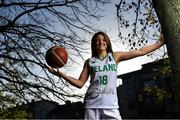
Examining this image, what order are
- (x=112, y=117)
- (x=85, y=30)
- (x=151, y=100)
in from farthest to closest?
1. (x=151, y=100)
2. (x=85, y=30)
3. (x=112, y=117)

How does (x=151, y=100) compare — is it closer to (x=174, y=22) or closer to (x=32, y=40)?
(x=32, y=40)

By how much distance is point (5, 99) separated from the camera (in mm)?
15391

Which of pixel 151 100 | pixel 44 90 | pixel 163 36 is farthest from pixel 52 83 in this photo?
pixel 151 100

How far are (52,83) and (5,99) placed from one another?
6.29ft

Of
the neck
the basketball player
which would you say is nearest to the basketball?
the basketball player

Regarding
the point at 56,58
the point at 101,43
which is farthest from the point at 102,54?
the point at 56,58

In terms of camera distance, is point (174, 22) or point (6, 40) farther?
point (6, 40)

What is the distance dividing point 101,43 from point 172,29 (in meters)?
1.04

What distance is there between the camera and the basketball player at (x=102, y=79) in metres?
5.30

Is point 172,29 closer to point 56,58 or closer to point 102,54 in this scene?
point 102,54

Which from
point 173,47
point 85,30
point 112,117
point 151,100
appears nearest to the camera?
point 112,117

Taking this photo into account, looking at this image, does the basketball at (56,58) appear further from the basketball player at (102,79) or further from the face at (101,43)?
the face at (101,43)

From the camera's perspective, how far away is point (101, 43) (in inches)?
219

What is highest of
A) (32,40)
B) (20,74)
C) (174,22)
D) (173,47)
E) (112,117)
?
(32,40)
